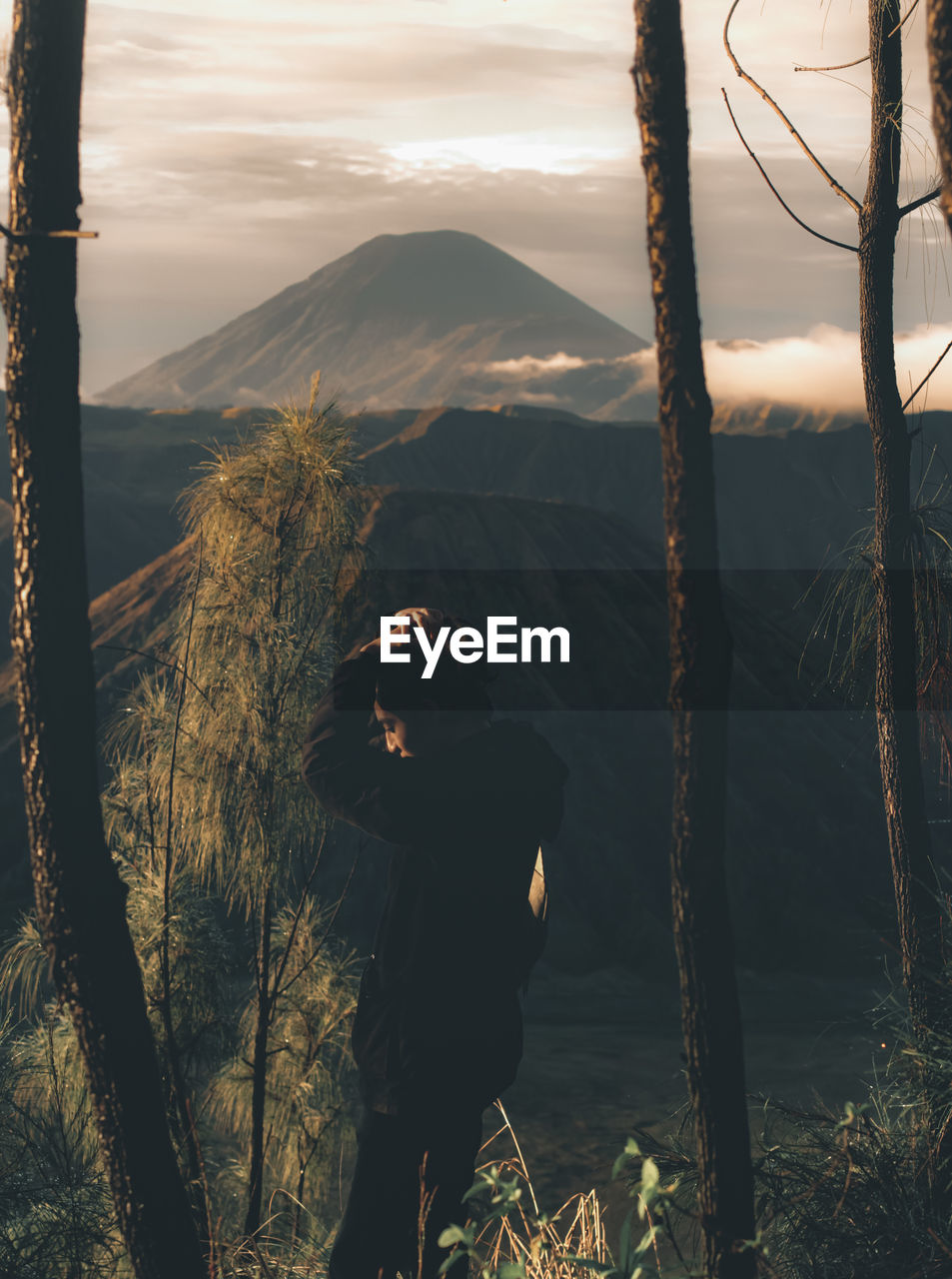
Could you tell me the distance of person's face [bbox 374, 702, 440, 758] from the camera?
306 cm

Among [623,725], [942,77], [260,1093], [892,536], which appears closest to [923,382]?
[892,536]

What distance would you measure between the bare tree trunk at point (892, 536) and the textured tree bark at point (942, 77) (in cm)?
251

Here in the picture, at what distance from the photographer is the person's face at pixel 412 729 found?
10.0ft

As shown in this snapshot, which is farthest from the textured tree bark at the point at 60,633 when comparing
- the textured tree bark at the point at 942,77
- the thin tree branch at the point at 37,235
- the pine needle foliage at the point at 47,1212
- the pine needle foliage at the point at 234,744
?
the textured tree bark at the point at 942,77

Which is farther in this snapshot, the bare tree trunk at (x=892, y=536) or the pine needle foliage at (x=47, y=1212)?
the bare tree trunk at (x=892, y=536)

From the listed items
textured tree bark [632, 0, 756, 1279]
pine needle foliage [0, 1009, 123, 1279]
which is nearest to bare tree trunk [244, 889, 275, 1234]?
pine needle foliage [0, 1009, 123, 1279]

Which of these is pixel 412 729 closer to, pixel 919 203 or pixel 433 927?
pixel 433 927

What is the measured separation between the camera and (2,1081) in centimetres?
537

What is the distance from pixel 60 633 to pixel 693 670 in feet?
7.21

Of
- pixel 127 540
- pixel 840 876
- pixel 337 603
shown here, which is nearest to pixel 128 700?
pixel 337 603

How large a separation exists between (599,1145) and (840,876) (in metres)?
13.9

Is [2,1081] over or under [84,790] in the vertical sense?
under

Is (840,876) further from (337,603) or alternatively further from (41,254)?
(41,254)

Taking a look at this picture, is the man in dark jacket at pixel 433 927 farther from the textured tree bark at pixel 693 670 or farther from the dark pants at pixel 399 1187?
the textured tree bark at pixel 693 670
